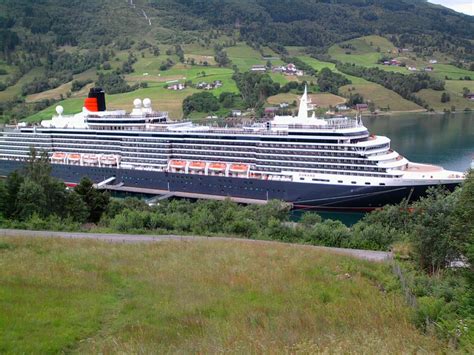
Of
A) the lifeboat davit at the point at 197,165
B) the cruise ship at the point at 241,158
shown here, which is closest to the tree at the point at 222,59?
the cruise ship at the point at 241,158

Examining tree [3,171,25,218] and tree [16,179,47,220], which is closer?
tree [16,179,47,220]

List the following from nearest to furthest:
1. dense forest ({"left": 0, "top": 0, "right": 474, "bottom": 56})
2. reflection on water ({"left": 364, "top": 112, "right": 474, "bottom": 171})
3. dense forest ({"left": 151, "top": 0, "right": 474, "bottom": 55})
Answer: reflection on water ({"left": 364, "top": 112, "right": 474, "bottom": 171})
dense forest ({"left": 0, "top": 0, "right": 474, "bottom": 56})
dense forest ({"left": 151, "top": 0, "right": 474, "bottom": 55})

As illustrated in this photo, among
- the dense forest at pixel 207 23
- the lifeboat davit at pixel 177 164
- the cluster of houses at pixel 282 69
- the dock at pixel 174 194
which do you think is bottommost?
the dock at pixel 174 194

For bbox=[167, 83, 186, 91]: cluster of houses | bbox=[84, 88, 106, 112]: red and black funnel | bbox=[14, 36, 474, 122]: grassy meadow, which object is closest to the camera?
bbox=[84, 88, 106, 112]: red and black funnel

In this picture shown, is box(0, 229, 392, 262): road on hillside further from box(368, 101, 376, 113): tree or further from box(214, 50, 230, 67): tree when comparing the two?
box(214, 50, 230, 67): tree

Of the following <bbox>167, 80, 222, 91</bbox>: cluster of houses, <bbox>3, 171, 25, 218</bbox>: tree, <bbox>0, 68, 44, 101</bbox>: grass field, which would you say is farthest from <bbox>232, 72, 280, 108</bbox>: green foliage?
<bbox>3, 171, 25, 218</bbox>: tree

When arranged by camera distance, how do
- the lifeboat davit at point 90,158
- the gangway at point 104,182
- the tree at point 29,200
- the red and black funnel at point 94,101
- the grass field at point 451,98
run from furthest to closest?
1. the grass field at point 451,98
2. the red and black funnel at point 94,101
3. the lifeboat davit at point 90,158
4. the gangway at point 104,182
5. the tree at point 29,200

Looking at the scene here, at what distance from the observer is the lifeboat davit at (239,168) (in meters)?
34.7

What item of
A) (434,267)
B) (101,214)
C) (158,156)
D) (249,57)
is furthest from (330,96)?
(434,267)

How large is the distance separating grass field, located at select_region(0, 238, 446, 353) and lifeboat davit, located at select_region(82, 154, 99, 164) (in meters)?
28.9

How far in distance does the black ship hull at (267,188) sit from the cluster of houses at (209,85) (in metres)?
50.8

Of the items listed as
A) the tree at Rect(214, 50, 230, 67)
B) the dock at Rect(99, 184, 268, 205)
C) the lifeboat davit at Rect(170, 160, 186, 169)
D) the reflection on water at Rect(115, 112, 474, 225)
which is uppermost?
the tree at Rect(214, 50, 230, 67)

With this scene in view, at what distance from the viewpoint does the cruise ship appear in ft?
102

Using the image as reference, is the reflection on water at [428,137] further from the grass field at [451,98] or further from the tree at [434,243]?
the tree at [434,243]
